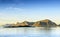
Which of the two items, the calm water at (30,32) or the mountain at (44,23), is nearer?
the mountain at (44,23)

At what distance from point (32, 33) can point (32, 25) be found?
21cm

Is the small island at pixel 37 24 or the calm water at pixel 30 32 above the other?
the small island at pixel 37 24

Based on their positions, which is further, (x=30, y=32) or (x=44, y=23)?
(x=30, y=32)

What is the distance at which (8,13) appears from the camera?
2322 millimetres

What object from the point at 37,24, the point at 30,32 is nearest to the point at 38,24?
the point at 37,24

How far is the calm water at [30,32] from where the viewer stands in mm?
2391

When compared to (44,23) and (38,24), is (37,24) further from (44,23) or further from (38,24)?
(44,23)

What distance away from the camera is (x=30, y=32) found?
7.97 feet

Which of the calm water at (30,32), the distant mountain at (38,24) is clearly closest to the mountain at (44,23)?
the distant mountain at (38,24)

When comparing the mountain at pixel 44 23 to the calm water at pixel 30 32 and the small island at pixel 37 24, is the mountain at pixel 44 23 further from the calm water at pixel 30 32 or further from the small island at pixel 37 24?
the calm water at pixel 30 32

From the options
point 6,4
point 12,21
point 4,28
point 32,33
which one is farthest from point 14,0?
point 32,33

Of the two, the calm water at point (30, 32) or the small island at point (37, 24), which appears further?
the calm water at point (30, 32)

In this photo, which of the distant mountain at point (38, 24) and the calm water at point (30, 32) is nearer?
the distant mountain at point (38, 24)

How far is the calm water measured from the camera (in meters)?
2.39
